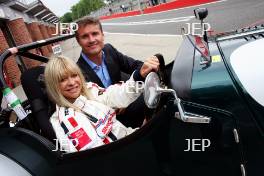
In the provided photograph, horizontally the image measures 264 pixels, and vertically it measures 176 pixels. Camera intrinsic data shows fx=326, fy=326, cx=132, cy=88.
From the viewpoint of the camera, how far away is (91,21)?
99.3 inches

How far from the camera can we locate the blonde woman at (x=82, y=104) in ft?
5.90

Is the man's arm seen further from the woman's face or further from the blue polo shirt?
the woman's face

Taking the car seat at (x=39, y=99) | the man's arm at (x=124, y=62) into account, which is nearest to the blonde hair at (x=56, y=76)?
the car seat at (x=39, y=99)

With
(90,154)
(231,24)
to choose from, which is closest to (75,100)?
(90,154)

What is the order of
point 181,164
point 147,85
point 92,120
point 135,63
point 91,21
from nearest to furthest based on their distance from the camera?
point 147,85 → point 181,164 → point 92,120 → point 91,21 → point 135,63

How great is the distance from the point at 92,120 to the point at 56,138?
238mm

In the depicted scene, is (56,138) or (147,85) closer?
(147,85)

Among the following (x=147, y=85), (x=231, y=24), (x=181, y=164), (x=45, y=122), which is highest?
(x=147, y=85)

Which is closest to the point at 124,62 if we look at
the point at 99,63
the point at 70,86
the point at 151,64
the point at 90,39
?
the point at 99,63

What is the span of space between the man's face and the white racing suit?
60 cm

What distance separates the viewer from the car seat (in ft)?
6.39

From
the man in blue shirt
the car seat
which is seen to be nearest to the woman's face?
the car seat

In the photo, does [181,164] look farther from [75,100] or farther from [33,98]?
[33,98]

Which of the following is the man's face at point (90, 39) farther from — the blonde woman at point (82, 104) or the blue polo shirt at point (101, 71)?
the blonde woman at point (82, 104)
